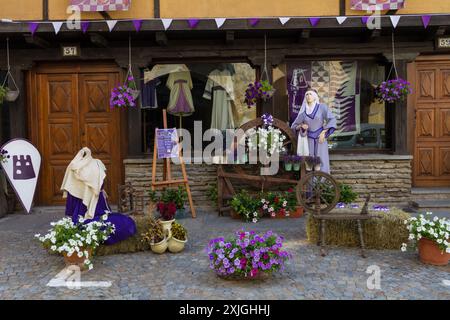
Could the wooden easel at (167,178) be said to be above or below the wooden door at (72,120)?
below

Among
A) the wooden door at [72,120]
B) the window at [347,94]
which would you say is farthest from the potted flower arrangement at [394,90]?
the wooden door at [72,120]

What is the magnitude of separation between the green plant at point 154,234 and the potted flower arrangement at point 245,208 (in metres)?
1.95

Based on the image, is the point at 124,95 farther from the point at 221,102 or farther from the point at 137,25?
the point at 221,102

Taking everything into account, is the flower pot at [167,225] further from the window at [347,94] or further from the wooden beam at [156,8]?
the wooden beam at [156,8]

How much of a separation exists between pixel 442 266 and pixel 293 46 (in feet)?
15.3

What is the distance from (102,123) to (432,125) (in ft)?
20.2

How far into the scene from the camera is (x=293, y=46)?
26.6 feet

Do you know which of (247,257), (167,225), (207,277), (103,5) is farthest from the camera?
(103,5)

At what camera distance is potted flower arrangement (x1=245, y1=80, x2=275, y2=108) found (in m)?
7.68

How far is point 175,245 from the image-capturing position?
5.46 m

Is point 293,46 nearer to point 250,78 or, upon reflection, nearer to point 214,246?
point 250,78

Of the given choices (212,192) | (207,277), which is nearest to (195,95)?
(212,192)

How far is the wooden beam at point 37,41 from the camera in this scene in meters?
7.38

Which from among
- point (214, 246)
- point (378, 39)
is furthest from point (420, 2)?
point (214, 246)
